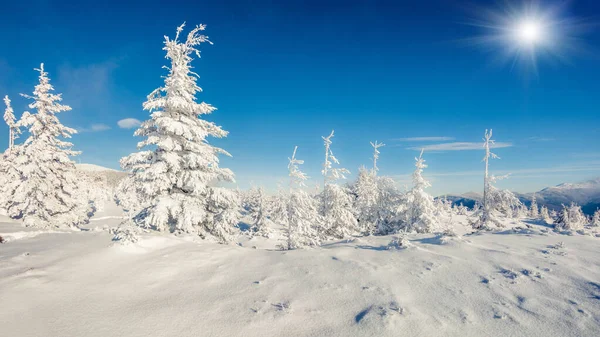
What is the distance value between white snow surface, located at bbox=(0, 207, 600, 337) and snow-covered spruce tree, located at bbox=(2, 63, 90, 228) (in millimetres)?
16010

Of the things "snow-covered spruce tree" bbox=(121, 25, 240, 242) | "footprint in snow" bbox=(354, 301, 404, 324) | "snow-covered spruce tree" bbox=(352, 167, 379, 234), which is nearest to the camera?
"footprint in snow" bbox=(354, 301, 404, 324)

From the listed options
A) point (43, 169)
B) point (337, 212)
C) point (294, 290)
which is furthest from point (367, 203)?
point (43, 169)

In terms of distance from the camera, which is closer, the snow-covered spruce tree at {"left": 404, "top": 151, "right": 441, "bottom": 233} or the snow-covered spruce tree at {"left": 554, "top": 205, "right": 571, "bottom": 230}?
the snow-covered spruce tree at {"left": 554, "top": 205, "right": 571, "bottom": 230}

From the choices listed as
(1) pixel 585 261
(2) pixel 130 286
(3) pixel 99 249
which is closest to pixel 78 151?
(3) pixel 99 249

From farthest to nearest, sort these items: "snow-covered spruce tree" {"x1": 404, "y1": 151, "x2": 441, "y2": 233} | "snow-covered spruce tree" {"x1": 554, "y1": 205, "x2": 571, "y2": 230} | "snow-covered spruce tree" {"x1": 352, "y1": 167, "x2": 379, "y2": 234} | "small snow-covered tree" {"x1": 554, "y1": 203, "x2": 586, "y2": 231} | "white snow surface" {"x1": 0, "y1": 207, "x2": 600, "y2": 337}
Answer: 1. "snow-covered spruce tree" {"x1": 352, "y1": 167, "x2": 379, "y2": 234}
2. "snow-covered spruce tree" {"x1": 404, "y1": 151, "x2": 441, "y2": 233}
3. "small snow-covered tree" {"x1": 554, "y1": 203, "x2": 586, "y2": 231}
4. "snow-covered spruce tree" {"x1": 554, "y1": 205, "x2": 571, "y2": 230}
5. "white snow surface" {"x1": 0, "y1": 207, "x2": 600, "y2": 337}

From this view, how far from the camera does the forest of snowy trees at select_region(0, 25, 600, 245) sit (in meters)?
12.9

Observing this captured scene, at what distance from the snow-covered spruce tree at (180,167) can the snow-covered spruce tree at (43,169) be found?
15.0 m

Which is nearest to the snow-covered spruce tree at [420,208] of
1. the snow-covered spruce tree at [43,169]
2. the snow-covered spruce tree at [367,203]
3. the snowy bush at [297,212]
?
the snow-covered spruce tree at [367,203]

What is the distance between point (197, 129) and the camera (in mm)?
13648

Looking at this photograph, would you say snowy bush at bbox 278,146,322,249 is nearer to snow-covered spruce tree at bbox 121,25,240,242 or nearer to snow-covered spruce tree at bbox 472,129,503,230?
snow-covered spruce tree at bbox 121,25,240,242

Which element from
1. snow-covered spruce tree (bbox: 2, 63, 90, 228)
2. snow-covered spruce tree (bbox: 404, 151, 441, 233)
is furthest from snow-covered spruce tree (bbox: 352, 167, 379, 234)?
snow-covered spruce tree (bbox: 2, 63, 90, 228)

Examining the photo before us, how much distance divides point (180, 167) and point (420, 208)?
20306 mm

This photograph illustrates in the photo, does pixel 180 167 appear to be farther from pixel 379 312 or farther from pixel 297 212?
pixel 379 312

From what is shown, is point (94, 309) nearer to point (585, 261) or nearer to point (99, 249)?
point (99, 249)
